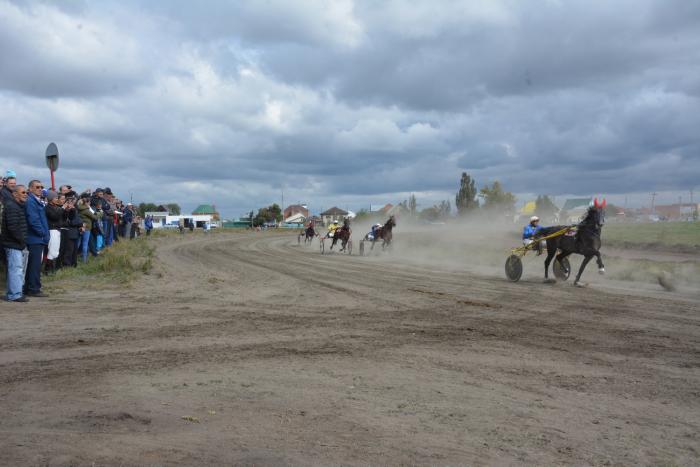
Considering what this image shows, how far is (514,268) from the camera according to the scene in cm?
1540

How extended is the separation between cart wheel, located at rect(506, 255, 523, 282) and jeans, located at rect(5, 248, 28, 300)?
11093 millimetres

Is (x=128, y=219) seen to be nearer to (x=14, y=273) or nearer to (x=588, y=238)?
(x=14, y=273)

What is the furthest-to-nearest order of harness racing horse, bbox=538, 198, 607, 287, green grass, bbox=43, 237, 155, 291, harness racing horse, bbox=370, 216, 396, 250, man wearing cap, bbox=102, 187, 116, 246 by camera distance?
harness racing horse, bbox=370, 216, 396, 250, man wearing cap, bbox=102, 187, 116, 246, harness racing horse, bbox=538, 198, 607, 287, green grass, bbox=43, 237, 155, 291

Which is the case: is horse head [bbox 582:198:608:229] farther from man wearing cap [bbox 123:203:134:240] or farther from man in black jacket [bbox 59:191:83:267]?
man wearing cap [bbox 123:203:134:240]

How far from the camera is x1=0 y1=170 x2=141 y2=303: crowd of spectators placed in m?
9.74

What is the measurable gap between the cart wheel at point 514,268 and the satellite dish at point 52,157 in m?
11.6

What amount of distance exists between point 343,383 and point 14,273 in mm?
6990

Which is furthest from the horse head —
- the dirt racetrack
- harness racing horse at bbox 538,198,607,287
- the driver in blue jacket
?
the dirt racetrack

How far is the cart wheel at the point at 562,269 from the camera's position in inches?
621

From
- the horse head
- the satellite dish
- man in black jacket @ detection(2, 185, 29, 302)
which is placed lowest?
man in black jacket @ detection(2, 185, 29, 302)

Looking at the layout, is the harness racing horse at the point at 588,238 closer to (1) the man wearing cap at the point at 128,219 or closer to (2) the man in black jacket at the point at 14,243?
(2) the man in black jacket at the point at 14,243

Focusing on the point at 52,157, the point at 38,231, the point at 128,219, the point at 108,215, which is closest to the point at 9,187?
the point at 38,231

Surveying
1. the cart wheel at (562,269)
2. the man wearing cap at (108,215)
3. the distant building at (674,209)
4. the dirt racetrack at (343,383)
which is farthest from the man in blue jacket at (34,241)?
the distant building at (674,209)

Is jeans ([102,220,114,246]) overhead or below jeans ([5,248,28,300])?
overhead
